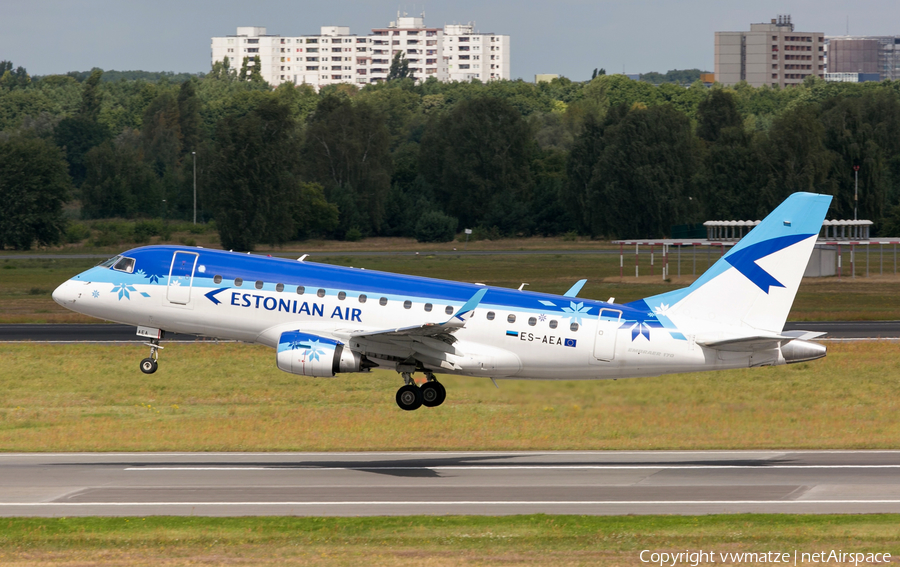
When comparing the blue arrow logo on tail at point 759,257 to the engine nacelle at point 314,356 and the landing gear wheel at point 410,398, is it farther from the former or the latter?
the engine nacelle at point 314,356

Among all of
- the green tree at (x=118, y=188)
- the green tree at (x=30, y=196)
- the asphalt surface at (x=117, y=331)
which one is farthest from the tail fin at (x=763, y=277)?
the green tree at (x=118, y=188)

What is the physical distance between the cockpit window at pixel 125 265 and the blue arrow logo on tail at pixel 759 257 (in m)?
21.9

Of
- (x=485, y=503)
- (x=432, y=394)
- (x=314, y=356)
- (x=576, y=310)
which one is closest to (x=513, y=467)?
(x=432, y=394)

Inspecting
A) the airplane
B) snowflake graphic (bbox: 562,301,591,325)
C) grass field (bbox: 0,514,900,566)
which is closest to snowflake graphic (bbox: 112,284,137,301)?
the airplane

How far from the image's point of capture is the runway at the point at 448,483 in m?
Answer: 31.1

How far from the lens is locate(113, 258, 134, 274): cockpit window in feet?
128

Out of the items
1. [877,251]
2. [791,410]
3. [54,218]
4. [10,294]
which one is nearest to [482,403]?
[791,410]

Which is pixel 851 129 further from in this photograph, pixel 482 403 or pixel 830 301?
pixel 482 403

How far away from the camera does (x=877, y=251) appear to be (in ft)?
520

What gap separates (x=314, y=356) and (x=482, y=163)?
14378 cm

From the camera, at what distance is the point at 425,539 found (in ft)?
90.3

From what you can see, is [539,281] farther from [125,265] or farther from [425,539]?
[425,539]

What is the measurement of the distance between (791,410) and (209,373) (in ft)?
94.1

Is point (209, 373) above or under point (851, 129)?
under
